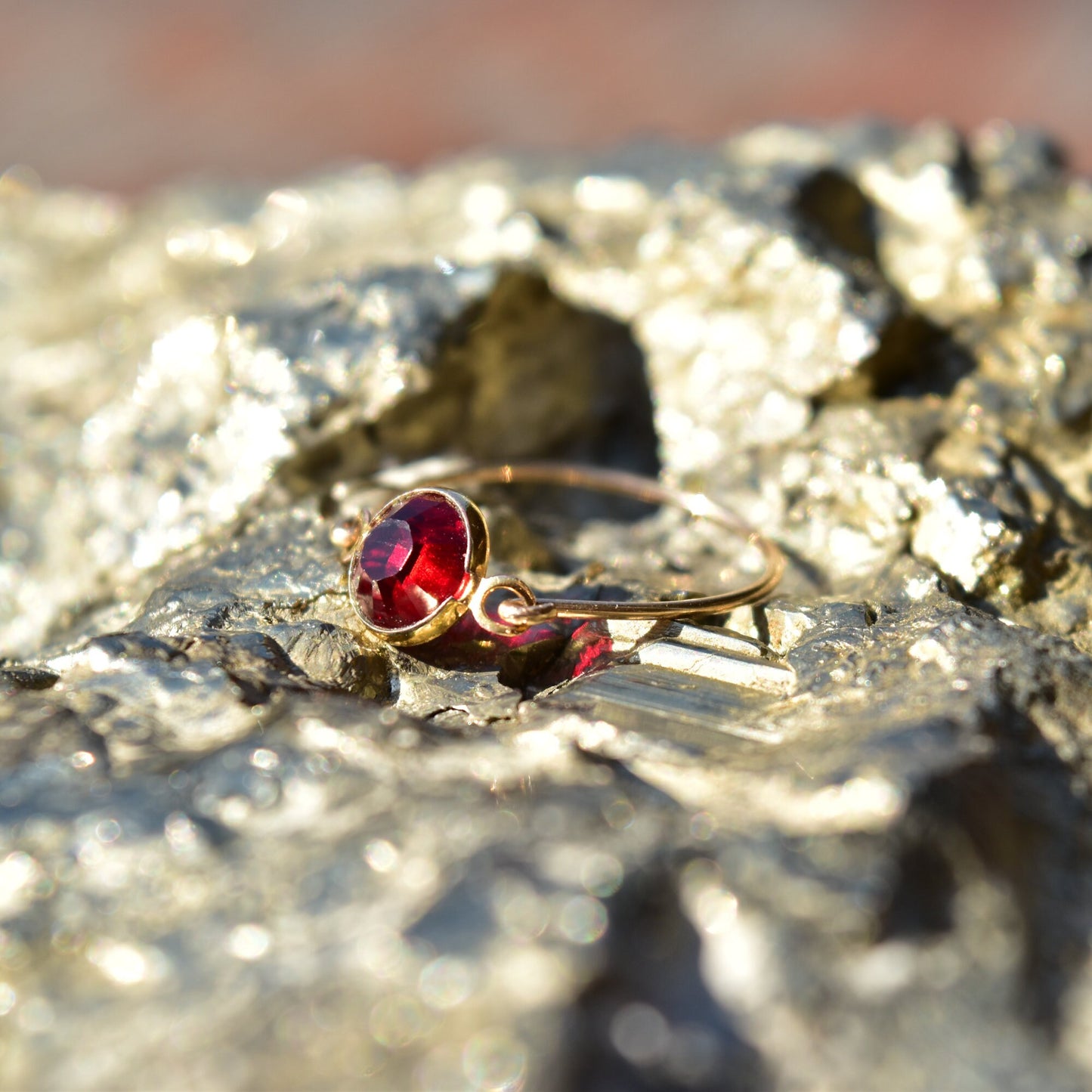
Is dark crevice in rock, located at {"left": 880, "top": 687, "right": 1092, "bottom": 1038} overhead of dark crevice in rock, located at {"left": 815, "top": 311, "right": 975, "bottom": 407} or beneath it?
beneath

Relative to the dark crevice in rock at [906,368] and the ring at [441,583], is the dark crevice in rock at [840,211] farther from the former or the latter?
the ring at [441,583]

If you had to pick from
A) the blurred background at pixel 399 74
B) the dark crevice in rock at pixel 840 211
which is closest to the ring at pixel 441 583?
the dark crevice in rock at pixel 840 211

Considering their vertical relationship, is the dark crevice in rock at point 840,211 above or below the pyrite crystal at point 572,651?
above

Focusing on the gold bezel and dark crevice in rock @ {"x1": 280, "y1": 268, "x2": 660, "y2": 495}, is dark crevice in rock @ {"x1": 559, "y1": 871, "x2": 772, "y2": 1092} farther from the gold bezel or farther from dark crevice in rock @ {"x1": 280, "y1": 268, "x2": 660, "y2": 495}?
dark crevice in rock @ {"x1": 280, "y1": 268, "x2": 660, "y2": 495}

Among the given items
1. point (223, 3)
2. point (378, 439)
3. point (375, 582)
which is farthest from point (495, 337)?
point (223, 3)

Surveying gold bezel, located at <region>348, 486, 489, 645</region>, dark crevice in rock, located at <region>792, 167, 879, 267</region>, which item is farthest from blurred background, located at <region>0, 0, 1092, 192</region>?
gold bezel, located at <region>348, 486, 489, 645</region>

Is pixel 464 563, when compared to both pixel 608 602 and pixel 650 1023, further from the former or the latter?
pixel 650 1023
